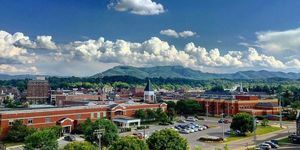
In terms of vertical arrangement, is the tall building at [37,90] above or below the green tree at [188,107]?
above

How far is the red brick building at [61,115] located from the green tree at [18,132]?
1321mm

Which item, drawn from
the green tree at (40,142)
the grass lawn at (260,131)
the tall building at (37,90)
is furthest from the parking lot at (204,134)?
the tall building at (37,90)

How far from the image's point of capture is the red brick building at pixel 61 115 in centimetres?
5228

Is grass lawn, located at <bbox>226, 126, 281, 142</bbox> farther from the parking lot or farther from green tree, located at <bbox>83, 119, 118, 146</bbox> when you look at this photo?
green tree, located at <bbox>83, 119, 118, 146</bbox>

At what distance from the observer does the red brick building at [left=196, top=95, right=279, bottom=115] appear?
8137cm

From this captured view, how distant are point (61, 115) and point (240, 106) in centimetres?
4194

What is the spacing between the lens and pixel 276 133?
5759cm

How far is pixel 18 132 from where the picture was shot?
166ft

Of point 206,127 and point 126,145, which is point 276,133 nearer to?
point 206,127

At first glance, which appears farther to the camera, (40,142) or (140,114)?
(140,114)

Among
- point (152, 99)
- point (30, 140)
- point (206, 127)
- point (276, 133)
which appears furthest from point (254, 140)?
point (152, 99)

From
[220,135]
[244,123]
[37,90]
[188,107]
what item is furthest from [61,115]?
[37,90]

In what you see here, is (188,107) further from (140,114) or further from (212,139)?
(212,139)

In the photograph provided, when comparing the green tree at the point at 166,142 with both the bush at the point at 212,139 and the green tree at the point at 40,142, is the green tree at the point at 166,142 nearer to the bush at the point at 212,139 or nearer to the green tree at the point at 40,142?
the green tree at the point at 40,142
